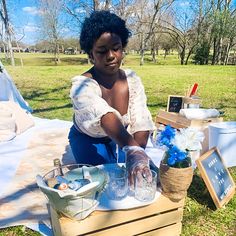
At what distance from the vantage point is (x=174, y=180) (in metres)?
1.25

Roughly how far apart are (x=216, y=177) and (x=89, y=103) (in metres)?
0.95

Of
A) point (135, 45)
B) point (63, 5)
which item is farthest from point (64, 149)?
point (135, 45)

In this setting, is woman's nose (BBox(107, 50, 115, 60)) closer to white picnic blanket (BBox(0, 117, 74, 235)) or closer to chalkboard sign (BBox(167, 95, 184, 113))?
white picnic blanket (BBox(0, 117, 74, 235))

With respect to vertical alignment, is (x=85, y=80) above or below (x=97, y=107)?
above

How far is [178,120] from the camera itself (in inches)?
100

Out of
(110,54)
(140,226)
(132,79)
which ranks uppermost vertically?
(110,54)

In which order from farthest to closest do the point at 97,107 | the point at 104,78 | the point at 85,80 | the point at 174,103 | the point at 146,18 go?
1. the point at 146,18
2. the point at 174,103
3. the point at 104,78
4. the point at 85,80
5. the point at 97,107

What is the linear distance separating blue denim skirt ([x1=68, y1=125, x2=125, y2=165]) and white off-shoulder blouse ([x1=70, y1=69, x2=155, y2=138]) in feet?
0.21

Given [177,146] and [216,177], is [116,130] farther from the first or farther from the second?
[216,177]

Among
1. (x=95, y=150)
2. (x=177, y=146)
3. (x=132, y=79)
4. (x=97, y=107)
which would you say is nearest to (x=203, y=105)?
(x=132, y=79)

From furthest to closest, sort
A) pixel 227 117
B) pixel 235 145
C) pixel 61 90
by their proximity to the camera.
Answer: pixel 61 90, pixel 227 117, pixel 235 145

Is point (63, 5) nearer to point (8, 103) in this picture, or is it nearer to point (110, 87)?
point (8, 103)

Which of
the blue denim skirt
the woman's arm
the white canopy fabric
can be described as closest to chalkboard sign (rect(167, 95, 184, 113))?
the blue denim skirt

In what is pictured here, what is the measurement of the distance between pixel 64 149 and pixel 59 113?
60.5 inches
